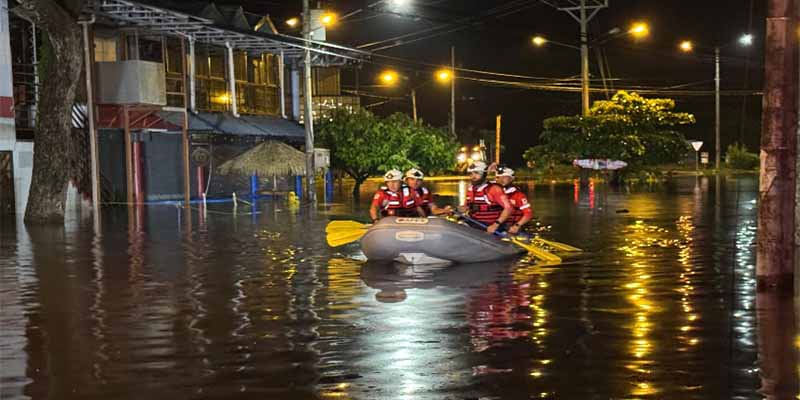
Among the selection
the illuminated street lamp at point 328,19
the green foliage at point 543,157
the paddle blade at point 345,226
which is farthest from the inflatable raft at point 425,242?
the green foliage at point 543,157

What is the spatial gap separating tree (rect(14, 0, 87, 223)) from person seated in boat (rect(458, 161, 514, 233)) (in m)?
14.3

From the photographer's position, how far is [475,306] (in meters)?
13.9

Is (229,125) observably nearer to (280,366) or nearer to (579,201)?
(579,201)

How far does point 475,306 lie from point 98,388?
564 cm

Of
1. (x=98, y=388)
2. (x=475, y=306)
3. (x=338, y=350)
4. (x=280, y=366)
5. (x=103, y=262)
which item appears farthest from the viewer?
(x=103, y=262)

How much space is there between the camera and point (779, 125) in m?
13.4

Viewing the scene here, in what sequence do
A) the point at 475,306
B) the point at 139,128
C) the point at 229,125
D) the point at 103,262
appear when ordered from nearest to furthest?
the point at 475,306 < the point at 103,262 < the point at 139,128 < the point at 229,125

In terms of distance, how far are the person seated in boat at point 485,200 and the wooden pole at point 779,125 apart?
22.1ft

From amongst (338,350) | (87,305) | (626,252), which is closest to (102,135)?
(626,252)

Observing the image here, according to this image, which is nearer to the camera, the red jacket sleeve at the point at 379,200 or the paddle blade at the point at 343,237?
the red jacket sleeve at the point at 379,200

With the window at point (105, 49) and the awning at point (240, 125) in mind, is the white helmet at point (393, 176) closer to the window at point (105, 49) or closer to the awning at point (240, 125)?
the awning at point (240, 125)

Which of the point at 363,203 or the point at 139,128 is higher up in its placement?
the point at 139,128

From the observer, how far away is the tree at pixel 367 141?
166 ft

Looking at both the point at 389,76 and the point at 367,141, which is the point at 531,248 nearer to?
the point at 367,141
